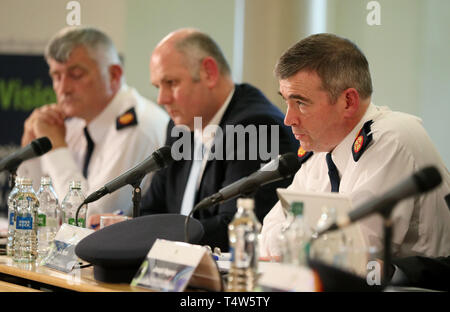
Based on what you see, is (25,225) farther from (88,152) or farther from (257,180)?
(88,152)

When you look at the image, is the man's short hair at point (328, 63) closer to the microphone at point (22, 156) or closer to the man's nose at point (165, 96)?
the microphone at point (22, 156)

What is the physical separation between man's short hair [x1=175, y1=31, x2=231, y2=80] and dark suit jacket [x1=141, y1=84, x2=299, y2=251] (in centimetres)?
16

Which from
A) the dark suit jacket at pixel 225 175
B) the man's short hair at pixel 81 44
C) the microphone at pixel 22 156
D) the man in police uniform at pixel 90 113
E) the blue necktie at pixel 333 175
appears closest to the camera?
the blue necktie at pixel 333 175

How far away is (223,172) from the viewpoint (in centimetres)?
319

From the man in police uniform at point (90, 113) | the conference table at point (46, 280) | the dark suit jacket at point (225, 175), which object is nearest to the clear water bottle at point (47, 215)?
the conference table at point (46, 280)

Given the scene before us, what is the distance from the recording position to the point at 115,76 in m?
4.16

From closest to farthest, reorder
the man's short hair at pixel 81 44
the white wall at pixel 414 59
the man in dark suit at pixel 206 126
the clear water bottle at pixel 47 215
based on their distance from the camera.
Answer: the clear water bottle at pixel 47 215 → the man in dark suit at pixel 206 126 → the white wall at pixel 414 59 → the man's short hair at pixel 81 44

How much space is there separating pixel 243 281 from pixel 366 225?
59cm

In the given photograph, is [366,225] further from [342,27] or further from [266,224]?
[342,27]

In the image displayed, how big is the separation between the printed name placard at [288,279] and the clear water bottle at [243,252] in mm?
62

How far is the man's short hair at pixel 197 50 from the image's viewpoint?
3.39 metres

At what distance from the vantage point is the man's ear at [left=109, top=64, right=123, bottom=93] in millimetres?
4141

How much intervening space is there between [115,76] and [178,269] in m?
2.69

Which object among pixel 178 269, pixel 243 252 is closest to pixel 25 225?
pixel 178 269
